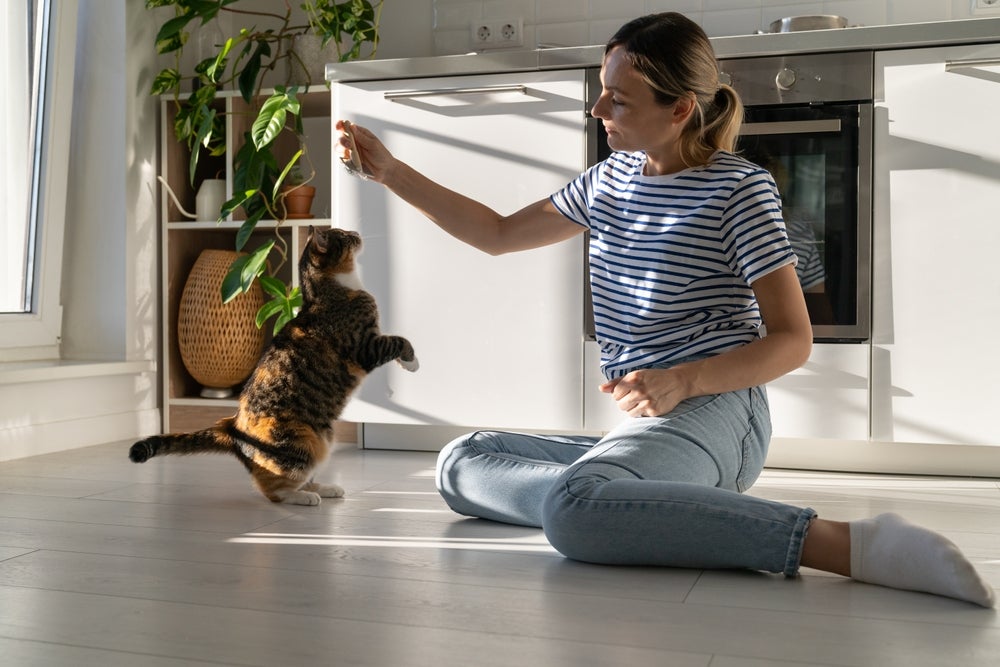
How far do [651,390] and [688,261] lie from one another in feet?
0.82

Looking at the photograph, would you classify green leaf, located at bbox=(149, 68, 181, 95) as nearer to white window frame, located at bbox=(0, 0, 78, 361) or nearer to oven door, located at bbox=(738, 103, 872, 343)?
white window frame, located at bbox=(0, 0, 78, 361)

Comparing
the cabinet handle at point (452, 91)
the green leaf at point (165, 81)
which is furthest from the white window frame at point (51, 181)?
the cabinet handle at point (452, 91)

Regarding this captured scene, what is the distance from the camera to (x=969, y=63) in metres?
2.52

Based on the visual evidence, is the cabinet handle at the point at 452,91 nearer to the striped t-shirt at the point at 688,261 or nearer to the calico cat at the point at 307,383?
the calico cat at the point at 307,383

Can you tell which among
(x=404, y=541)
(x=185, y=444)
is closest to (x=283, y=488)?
(x=185, y=444)

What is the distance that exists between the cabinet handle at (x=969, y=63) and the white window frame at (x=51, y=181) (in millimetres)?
2545

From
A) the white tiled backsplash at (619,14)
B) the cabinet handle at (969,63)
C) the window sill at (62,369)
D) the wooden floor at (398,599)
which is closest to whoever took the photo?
the wooden floor at (398,599)

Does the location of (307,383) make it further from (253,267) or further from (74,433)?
(74,433)

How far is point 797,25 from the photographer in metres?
2.91

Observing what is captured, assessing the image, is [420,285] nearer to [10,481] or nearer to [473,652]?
[10,481]

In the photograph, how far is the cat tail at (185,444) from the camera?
2094 mm

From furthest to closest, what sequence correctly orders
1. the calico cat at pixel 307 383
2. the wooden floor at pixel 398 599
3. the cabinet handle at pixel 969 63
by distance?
1. the cabinet handle at pixel 969 63
2. the calico cat at pixel 307 383
3. the wooden floor at pixel 398 599

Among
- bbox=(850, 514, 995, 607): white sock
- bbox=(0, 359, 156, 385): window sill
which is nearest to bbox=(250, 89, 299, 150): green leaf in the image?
bbox=(0, 359, 156, 385): window sill

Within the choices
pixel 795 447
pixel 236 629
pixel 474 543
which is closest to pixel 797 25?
pixel 795 447
